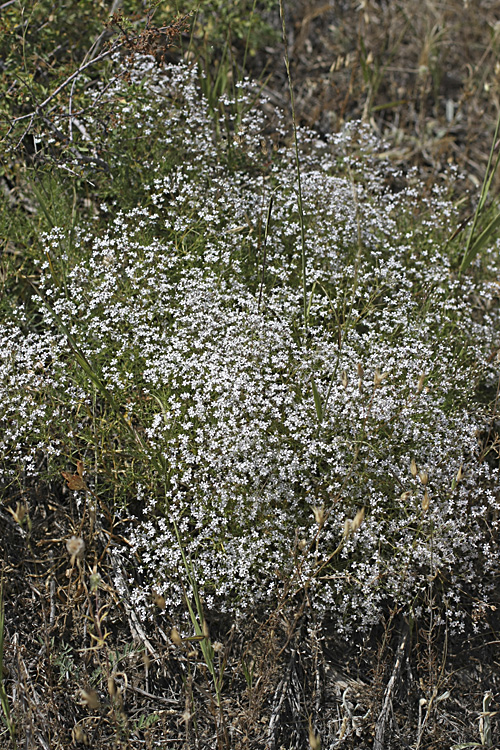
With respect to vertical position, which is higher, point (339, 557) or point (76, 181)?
point (76, 181)

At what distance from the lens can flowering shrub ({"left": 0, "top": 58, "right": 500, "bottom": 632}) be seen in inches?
118

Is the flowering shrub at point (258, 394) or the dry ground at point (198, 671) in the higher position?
the flowering shrub at point (258, 394)

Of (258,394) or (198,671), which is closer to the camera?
(198,671)

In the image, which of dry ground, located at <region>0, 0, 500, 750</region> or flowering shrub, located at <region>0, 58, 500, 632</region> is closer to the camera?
dry ground, located at <region>0, 0, 500, 750</region>

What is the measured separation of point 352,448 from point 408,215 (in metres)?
1.80

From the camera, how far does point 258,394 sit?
3.21 m

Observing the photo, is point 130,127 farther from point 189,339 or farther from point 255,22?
point 255,22

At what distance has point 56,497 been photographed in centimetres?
336

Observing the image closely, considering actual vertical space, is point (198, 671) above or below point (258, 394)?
below

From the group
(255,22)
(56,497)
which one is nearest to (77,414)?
(56,497)

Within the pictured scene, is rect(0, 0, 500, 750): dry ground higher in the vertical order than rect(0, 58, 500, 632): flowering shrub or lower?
lower

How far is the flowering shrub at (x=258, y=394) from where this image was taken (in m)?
2.99

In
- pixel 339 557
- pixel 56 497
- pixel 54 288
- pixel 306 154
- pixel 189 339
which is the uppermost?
pixel 306 154

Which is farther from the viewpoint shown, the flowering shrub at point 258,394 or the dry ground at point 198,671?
the flowering shrub at point 258,394
